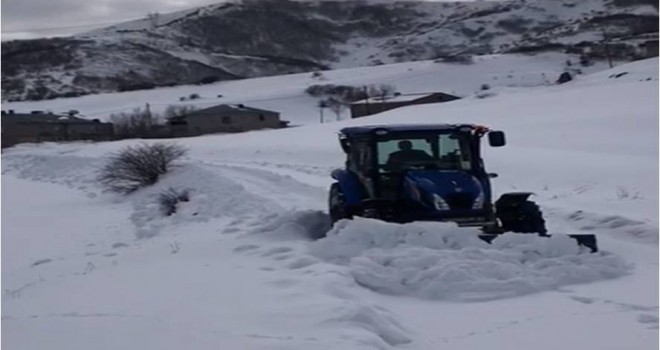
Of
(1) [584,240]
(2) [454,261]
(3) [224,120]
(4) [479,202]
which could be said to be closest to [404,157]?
(4) [479,202]

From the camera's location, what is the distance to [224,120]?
88.1 meters

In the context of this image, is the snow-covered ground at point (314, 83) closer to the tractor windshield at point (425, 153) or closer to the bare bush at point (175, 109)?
the bare bush at point (175, 109)

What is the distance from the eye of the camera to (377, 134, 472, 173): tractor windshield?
12.4 m

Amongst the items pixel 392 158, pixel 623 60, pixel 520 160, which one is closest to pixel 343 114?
pixel 623 60

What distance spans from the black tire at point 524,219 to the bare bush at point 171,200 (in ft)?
40.9

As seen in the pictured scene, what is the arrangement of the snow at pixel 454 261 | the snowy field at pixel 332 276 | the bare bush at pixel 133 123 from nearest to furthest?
the snowy field at pixel 332 276 < the snow at pixel 454 261 < the bare bush at pixel 133 123

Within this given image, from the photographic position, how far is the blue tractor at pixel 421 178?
11750 mm

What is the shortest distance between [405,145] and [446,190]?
120 cm

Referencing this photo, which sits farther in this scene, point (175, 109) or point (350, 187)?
point (175, 109)

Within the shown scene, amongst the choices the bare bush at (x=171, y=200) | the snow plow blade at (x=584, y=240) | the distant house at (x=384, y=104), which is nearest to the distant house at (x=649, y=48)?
the distant house at (x=384, y=104)

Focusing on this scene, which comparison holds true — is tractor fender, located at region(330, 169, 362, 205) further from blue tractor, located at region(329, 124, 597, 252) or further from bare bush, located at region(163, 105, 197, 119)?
bare bush, located at region(163, 105, 197, 119)

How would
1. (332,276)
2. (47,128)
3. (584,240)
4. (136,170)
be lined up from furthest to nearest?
(47,128) < (136,170) < (584,240) < (332,276)

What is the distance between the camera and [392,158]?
41.1 feet

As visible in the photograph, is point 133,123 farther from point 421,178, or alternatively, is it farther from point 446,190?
point 446,190
